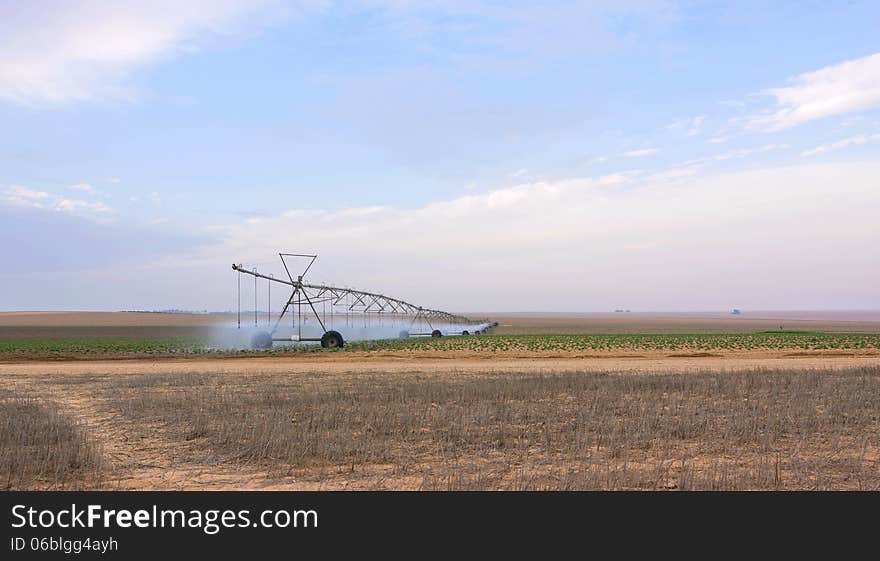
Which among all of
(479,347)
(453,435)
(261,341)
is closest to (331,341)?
(261,341)

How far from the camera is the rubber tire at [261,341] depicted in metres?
58.8

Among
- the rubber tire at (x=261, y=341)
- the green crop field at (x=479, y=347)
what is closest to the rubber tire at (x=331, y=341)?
the green crop field at (x=479, y=347)

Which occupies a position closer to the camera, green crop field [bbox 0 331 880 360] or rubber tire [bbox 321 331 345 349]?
green crop field [bbox 0 331 880 360]

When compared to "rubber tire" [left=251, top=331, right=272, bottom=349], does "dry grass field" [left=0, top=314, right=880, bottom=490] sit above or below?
below

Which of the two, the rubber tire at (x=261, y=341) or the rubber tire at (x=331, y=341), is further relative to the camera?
the rubber tire at (x=331, y=341)

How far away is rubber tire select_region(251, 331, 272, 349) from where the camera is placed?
58.8 m

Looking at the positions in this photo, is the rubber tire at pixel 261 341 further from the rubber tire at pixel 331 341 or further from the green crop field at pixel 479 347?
the rubber tire at pixel 331 341

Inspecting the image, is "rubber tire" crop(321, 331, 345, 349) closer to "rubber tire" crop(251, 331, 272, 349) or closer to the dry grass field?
"rubber tire" crop(251, 331, 272, 349)

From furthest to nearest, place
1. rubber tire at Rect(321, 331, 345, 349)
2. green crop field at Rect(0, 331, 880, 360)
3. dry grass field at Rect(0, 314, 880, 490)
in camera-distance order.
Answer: rubber tire at Rect(321, 331, 345, 349) < green crop field at Rect(0, 331, 880, 360) < dry grass field at Rect(0, 314, 880, 490)

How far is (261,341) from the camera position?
59000 millimetres

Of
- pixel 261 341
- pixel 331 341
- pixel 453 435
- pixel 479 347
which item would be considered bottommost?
pixel 479 347

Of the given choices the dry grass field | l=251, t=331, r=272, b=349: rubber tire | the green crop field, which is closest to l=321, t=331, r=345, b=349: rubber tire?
the green crop field

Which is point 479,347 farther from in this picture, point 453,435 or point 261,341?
point 453,435
